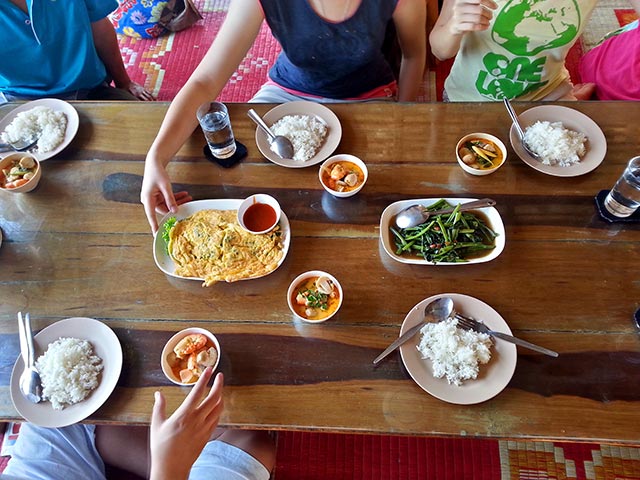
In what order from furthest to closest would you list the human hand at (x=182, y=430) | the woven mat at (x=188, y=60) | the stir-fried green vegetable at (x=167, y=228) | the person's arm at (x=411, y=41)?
the woven mat at (x=188, y=60)
the person's arm at (x=411, y=41)
the stir-fried green vegetable at (x=167, y=228)
the human hand at (x=182, y=430)

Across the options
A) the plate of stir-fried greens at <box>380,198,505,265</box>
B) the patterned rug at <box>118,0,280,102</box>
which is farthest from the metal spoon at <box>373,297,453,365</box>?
the patterned rug at <box>118,0,280,102</box>

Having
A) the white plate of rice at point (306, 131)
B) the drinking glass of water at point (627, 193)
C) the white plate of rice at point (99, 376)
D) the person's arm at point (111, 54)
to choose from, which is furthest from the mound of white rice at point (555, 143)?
the person's arm at point (111, 54)

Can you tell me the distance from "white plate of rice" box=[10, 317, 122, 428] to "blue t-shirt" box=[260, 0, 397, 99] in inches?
53.5

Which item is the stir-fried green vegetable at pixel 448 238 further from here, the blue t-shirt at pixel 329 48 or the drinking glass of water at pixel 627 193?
the blue t-shirt at pixel 329 48

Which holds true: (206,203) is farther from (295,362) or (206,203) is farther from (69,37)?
(69,37)

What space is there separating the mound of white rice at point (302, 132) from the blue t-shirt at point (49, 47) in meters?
1.29

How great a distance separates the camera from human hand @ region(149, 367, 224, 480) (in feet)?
3.86

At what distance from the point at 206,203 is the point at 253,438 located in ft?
2.68

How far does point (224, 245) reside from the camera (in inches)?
59.6

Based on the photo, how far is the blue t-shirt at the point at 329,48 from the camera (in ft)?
5.97

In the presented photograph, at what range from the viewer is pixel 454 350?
1.26 metres

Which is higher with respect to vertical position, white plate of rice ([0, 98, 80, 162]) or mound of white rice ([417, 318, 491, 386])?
white plate of rice ([0, 98, 80, 162])

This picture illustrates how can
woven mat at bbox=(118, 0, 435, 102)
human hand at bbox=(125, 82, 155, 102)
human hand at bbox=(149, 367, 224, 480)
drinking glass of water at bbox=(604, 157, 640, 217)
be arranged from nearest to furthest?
human hand at bbox=(149, 367, 224, 480)
drinking glass of water at bbox=(604, 157, 640, 217)
human hand at bbox=(125, 82, 155, 102)
woven mat at bbox=(118, 0, 435, 102)

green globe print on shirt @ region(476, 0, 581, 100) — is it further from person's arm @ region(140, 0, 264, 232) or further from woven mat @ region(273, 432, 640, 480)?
woven mat @ region(273, 432, 640, 480)
